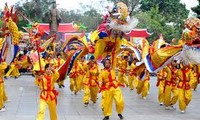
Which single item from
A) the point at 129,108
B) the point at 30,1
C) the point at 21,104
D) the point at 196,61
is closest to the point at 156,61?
the point at 196,61

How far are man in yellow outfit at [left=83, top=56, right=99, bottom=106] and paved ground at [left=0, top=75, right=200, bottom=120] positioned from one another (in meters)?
0.32

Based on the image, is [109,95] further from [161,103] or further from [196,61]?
[161,103]

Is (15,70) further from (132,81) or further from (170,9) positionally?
(170,9)

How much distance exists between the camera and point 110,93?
10.0 m

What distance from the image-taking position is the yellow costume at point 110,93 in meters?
9.97

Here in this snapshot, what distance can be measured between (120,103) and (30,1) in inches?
1658

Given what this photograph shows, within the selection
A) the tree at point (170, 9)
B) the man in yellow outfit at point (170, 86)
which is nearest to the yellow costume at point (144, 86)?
the man in yellow outfit at point (170, 86)

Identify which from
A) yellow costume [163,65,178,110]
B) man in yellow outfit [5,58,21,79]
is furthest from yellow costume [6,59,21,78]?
yellow costume [163,65,178,110]

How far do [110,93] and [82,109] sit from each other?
1.84m

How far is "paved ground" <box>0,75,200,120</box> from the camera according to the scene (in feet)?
34.3

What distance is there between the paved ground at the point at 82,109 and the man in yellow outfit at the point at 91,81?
12.4 inches

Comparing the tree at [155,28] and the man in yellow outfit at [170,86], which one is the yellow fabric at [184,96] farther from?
the tree at [155,28]

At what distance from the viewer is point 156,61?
10250 millimetres

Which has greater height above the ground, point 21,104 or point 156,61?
point 156,61
